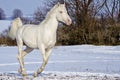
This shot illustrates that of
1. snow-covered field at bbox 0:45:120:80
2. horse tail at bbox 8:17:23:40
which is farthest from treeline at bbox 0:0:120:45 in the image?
horse tail at bbox 8:17:23:40

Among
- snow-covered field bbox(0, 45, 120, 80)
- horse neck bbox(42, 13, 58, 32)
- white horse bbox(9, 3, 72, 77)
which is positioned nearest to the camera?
white horse bbox(9, 3, 72, 77)

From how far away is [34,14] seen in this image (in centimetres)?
3612

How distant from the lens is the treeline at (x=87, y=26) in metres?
33.0

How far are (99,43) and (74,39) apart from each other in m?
2.58

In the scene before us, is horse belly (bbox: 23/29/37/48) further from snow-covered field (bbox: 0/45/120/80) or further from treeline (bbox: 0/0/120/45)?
treeline (bbox: 0/0/120/45)

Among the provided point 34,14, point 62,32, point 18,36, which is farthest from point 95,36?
point 18,36

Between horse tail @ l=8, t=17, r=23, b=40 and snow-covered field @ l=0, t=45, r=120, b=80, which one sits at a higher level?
horse tail @ l=8, t=17, r=23, b=40

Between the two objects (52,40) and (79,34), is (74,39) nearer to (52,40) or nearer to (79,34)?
(79,34)

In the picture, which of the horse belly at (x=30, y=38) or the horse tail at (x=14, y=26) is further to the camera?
the horse tail at (x=14, y=26)

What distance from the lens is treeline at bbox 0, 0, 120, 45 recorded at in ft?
108

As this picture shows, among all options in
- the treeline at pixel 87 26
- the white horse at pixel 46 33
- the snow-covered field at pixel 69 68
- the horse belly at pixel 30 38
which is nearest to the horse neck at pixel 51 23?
the white horse at pixel 46 33

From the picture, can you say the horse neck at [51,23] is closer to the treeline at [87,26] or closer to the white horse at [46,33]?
Result: the white horse at [46,33]

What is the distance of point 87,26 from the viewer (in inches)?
1345

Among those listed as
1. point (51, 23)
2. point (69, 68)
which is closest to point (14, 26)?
point (51, 23)
